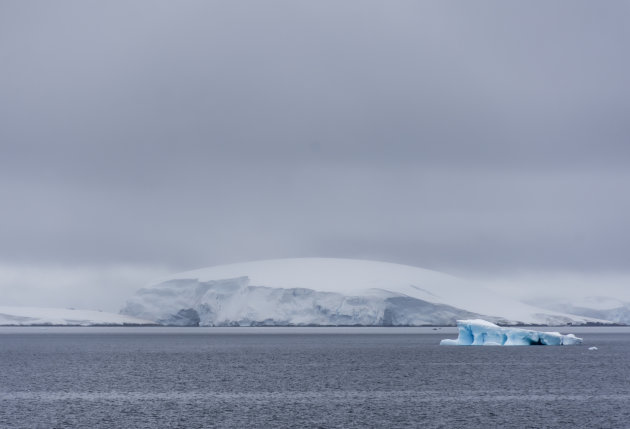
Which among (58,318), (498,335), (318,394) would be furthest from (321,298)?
(318,394)

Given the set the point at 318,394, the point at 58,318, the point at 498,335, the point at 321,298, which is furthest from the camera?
the point at 58,318

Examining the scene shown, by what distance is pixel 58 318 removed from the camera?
131000 mm

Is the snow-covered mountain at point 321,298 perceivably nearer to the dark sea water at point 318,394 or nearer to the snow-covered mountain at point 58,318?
the snow-covered mountain at point 58,318

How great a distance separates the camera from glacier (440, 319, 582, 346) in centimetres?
6997

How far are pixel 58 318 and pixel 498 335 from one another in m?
78.3

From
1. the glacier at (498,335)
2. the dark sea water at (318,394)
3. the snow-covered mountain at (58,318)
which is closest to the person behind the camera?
the dark sea water at (318,394)

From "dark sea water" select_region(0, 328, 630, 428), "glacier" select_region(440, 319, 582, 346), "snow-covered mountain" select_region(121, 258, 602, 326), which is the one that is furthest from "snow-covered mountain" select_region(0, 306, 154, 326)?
"dark sea water" select_region(0, 328, 630, 428)

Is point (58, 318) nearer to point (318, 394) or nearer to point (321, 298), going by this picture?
point (321, 298)

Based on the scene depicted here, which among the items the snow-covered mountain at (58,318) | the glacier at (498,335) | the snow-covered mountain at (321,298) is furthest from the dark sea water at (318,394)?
the snow-covered mountain at (58,318)

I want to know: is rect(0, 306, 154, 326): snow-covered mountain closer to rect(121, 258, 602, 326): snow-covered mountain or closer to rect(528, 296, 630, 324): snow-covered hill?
rect(121, 258, 602, 326): snow-covered mountain

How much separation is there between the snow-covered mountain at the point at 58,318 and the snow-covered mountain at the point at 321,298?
721cm

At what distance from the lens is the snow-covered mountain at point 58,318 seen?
5025 inches

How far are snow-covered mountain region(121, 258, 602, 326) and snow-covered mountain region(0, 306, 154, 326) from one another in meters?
7.21

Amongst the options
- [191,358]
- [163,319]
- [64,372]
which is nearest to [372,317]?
[163,319]
